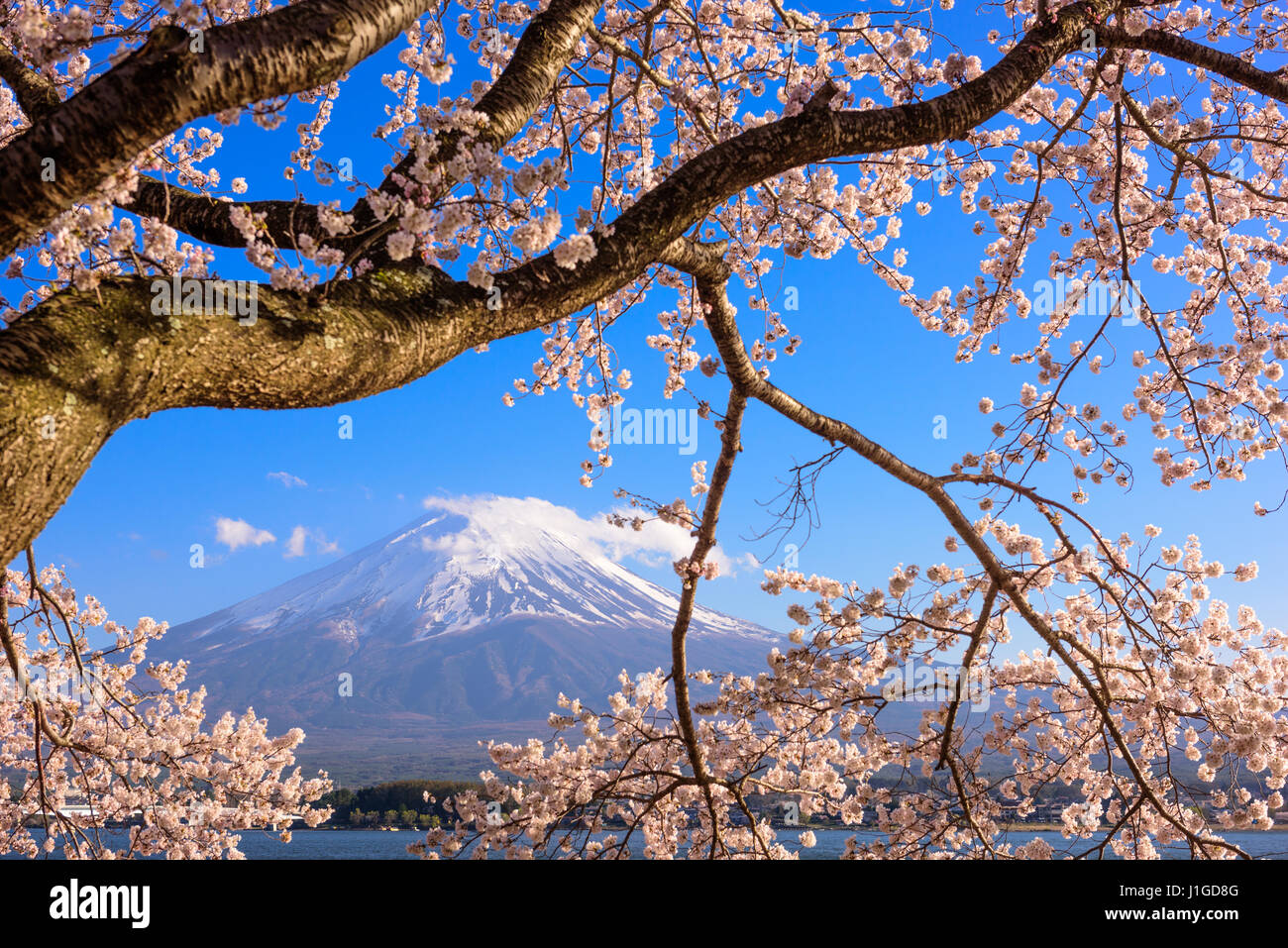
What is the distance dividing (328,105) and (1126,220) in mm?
6205

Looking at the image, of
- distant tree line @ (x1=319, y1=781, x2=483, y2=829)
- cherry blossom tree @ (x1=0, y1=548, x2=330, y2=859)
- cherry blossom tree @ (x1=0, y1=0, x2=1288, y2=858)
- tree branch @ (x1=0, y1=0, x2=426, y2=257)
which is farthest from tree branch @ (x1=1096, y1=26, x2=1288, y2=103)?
distant tree line @ (x1=319, y1=781, x2=483, y2=829)

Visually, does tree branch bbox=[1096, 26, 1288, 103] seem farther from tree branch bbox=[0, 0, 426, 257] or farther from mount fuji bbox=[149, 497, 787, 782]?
mount fuji bbox=[149, 497, 787, 782]

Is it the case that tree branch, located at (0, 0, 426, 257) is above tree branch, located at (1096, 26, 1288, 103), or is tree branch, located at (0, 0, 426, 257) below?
below

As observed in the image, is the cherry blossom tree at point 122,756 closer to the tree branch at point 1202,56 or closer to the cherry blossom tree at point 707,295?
the cherry blossom tree at point 707,295

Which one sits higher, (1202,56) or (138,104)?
(1202,56)

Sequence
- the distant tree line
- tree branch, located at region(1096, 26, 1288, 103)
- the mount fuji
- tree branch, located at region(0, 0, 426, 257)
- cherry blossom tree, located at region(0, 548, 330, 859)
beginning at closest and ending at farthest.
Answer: tree branch, located at region(0, 0, 426, 257)
tree branch, located at region(1096, 26, 1288, 103)
cherry blossom tree, located at region(0, 548, 330, 859)
the distant tree line
the mount fuji

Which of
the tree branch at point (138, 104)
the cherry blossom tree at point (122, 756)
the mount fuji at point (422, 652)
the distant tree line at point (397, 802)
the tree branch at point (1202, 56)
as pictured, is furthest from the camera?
the mount fuji at point (422, 652)

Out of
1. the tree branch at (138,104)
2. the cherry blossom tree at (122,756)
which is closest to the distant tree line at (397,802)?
the cherry blossom tree at (122,756)

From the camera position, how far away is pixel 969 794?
14.8 feet

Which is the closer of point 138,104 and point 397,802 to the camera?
point 138,104

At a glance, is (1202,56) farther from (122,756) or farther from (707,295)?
(122,756)

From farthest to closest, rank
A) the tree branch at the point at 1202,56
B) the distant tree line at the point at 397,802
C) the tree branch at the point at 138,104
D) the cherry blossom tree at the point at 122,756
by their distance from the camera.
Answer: the distant tree line at the point at 397,802
the cherry blossom tree at the point at 122,756
the tree branch at the point at 1202,56
the tree branch at the point at 138,104

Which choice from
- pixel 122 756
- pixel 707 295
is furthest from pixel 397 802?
pixel 707 295

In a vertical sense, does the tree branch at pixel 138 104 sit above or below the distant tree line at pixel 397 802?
above
